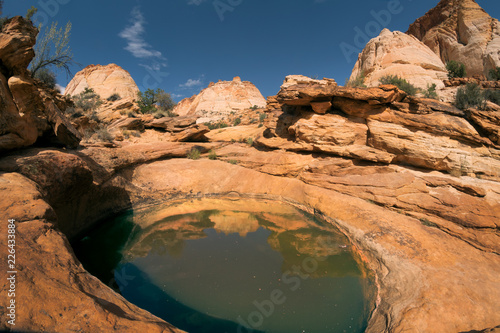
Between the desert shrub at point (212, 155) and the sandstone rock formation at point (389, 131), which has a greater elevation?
the sandstone rock formation at point (389, 131)

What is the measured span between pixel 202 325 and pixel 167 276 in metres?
1.67

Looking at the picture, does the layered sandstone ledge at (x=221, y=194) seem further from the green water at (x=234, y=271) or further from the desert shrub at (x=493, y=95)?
the desert shrub at (x=493, y=95)

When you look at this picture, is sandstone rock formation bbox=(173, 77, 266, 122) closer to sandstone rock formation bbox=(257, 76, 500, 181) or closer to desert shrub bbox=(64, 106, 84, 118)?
desert shrub bbox=(64, 106, 84, 118)

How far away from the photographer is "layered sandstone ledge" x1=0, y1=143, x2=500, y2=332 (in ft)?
7.93

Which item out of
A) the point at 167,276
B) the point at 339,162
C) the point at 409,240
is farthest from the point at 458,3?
the point at 167,276

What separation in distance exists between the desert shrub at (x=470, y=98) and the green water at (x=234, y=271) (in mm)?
8825

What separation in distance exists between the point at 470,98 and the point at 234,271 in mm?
12759

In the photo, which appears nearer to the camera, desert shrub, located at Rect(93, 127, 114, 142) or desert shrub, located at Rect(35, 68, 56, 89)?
desert shrub, located at Rect(35, 68, 56, 89)

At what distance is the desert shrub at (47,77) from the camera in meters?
12.4

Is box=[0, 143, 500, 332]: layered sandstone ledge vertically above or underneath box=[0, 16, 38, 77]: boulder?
underneath

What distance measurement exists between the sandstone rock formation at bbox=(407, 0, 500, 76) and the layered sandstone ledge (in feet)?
54.8

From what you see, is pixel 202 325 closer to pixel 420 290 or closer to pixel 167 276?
pixel 167 276

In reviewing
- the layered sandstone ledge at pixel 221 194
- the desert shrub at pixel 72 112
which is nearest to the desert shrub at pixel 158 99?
the desert shrub at pixel 72 112

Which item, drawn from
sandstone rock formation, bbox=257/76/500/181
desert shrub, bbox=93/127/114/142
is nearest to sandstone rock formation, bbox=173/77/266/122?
desert shrub, bbox=93/127/114/142
